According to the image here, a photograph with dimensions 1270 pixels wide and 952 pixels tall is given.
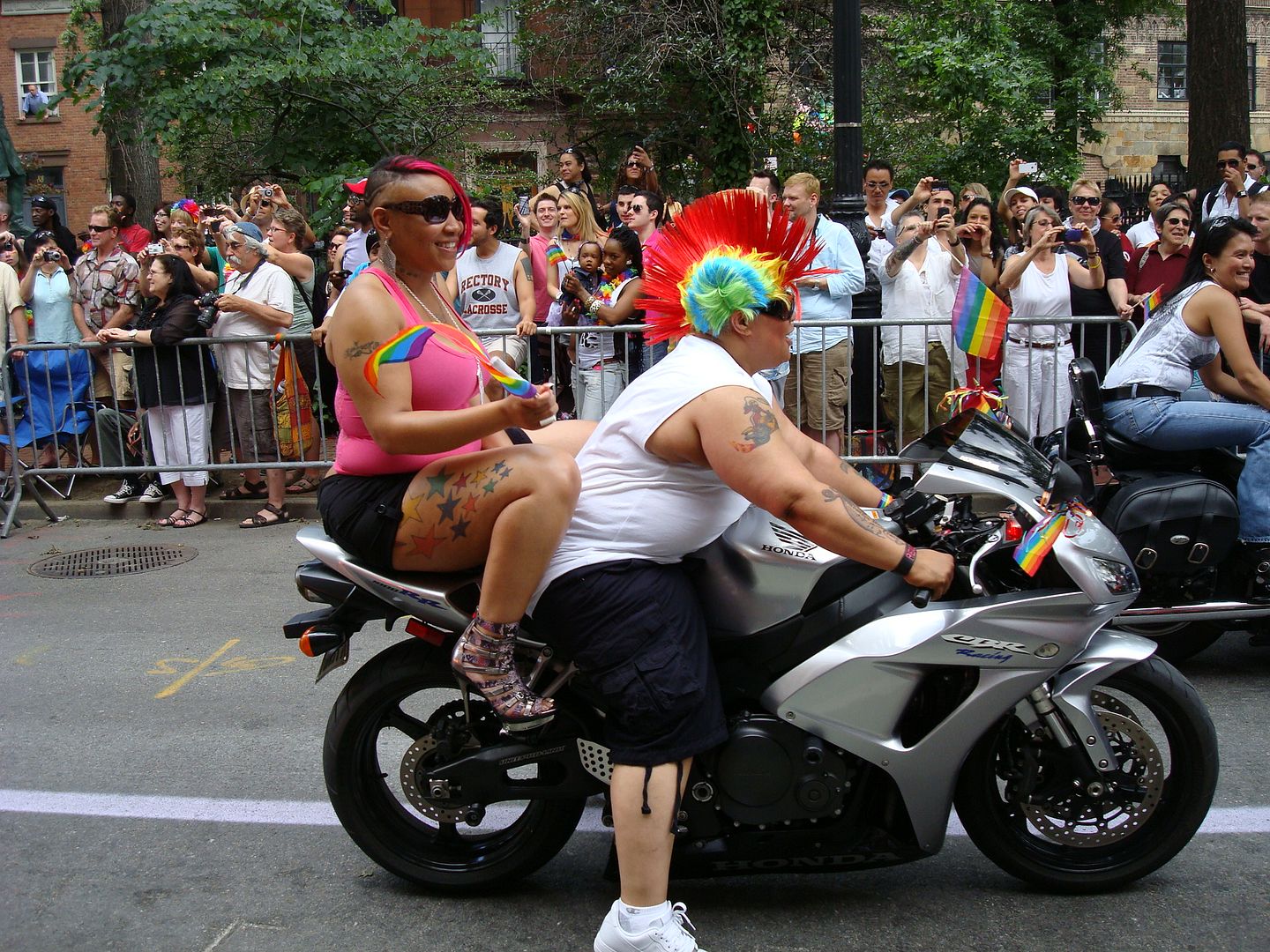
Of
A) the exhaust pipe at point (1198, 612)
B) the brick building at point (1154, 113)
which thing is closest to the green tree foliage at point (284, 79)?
the exhaust pipe at point (1198, 612)

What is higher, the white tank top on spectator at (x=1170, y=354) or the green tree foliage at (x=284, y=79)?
the green tree foliage at (x=284, y=79)

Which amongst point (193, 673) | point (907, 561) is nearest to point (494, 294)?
point (193, 673)

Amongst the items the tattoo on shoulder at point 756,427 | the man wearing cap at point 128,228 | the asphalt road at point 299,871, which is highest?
the man wearing cap at point 128,228

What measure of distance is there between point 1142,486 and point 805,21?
13.1 m

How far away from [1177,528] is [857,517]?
8.02ft

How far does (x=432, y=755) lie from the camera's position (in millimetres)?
3410

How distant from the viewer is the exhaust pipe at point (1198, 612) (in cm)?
484

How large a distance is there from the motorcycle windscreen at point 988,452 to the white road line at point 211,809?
126 cm

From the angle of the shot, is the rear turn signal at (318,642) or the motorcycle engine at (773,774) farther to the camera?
the rear turn signal at (318,642)

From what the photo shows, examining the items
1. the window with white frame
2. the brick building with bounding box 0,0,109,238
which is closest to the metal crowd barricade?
the brick building with bounding box 0,0,109,238

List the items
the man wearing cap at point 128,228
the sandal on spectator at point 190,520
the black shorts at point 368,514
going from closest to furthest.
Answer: the black shorts at point 368,514 → the sandal on spectator at point 190,520 → the man wearing cap at point 128,228

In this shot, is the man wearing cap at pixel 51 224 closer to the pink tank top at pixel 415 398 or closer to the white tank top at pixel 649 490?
the pink tank top at pixel 415 398

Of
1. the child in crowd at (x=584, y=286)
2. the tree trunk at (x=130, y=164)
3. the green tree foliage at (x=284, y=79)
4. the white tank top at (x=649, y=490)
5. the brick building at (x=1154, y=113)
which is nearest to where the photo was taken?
the white tank top at (x=649, y=490)

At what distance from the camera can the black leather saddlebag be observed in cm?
482
